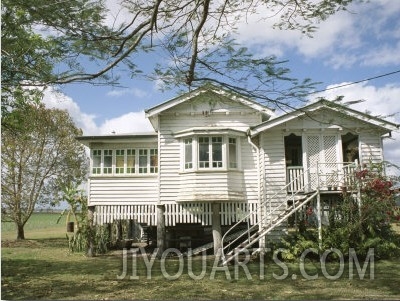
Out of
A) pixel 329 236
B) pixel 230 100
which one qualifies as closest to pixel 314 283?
pixel 329 236

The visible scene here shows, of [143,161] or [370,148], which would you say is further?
[143,161]

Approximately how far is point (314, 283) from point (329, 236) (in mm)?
4692

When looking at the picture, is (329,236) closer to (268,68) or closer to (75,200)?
(268,68)

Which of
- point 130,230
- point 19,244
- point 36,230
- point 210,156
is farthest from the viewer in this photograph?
point 36,230

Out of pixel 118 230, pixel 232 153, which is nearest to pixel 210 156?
pixel 232 153

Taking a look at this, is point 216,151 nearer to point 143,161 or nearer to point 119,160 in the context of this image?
point 143,161

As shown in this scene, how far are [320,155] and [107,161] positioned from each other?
30.3ft

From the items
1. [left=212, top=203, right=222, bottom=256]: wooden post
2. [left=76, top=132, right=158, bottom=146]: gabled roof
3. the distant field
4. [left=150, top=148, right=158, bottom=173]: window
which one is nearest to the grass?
[left=212, top=203, right=222, bottom=256]: wooden post

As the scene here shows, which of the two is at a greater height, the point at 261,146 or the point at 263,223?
the point at 261,146

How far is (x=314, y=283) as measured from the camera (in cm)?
1115

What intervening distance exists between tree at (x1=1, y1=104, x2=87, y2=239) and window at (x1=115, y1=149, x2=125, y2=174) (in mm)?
9769

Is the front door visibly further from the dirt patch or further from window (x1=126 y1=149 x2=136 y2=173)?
the dirt patch

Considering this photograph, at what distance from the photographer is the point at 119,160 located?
19.1 meters

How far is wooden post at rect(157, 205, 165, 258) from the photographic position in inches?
701
